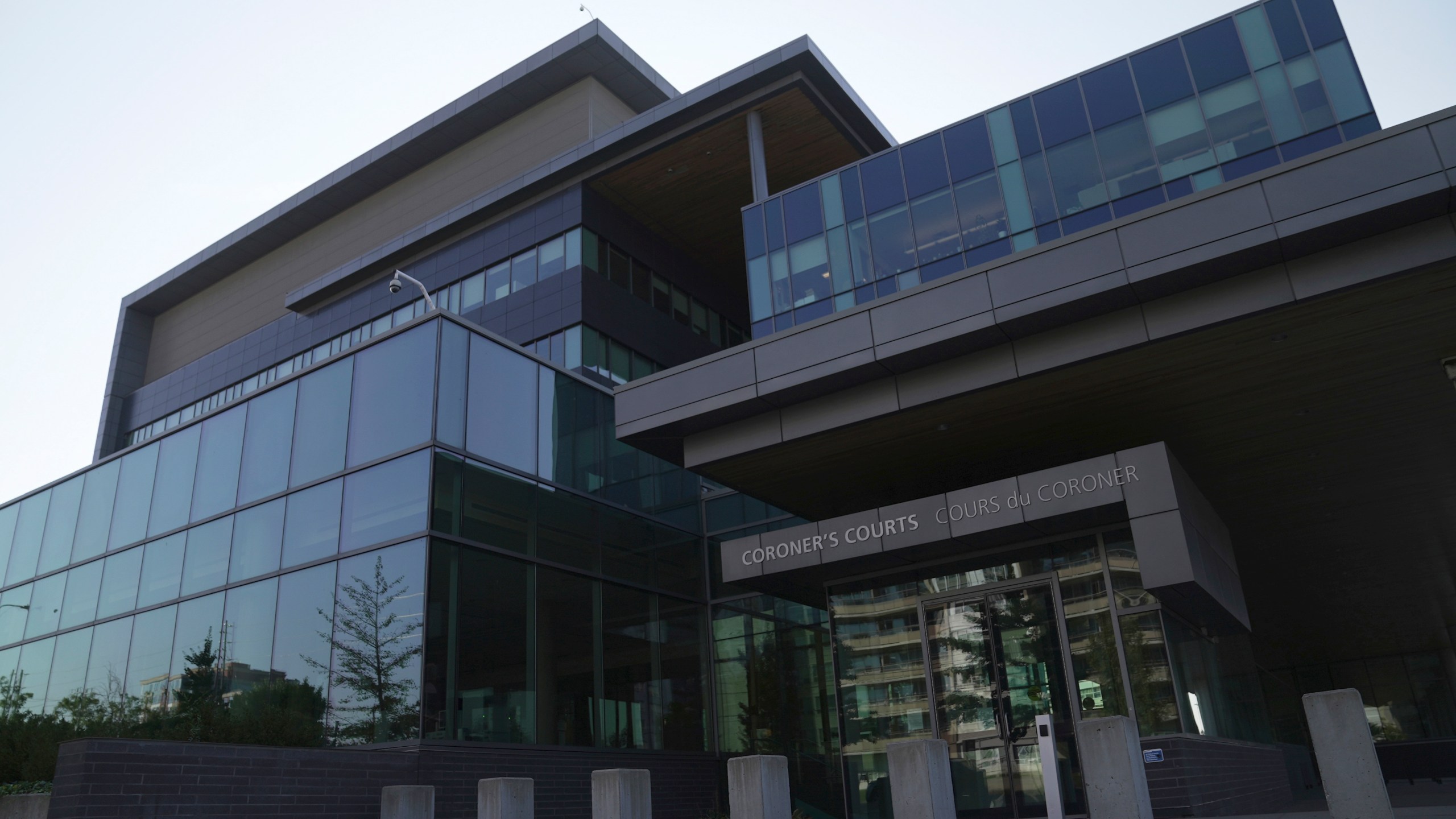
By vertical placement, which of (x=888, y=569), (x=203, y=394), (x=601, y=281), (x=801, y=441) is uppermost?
(x=203, y=394)

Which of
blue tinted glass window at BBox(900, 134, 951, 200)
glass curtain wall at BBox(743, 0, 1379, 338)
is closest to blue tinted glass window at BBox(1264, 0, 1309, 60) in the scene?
glass curtain wall at BBox(743, 0, 1379, 338)

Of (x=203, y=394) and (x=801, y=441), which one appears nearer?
(x=801, y=441)

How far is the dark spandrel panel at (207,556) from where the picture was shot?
1953 centimetres

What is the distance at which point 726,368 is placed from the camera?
18.1 m

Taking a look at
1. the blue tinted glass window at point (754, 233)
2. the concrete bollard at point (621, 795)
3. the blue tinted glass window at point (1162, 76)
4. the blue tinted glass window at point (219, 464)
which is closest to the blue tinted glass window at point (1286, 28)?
the blue tinted glass window at point (1162, 76)

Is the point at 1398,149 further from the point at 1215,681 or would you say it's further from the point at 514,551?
the point at 514,551

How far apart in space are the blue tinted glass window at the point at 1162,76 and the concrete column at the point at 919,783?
14.4 meters

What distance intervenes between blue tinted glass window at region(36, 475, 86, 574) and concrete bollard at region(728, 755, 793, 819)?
2045cm

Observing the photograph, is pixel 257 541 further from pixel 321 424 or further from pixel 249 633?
pixel 321 424

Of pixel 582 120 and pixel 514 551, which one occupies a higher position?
pixel 582 120

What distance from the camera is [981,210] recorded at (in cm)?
2055

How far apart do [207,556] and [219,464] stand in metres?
1.87

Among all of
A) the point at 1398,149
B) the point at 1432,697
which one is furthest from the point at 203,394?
the point at 1432,697

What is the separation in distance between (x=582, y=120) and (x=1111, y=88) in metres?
18.2
